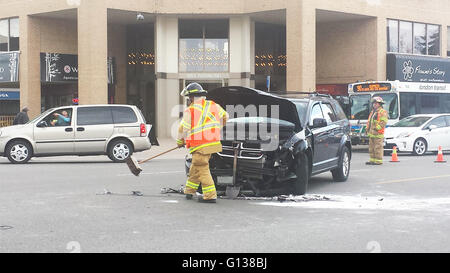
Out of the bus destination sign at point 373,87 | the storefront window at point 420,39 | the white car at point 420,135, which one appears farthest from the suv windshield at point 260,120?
the storefront window at point 420,39

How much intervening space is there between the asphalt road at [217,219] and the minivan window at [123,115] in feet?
17.7

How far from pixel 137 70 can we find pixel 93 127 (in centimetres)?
1773

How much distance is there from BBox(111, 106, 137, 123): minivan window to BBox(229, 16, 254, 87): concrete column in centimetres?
1422

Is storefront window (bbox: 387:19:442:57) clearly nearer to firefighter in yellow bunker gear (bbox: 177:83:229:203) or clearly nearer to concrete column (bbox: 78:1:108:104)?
concrete column (bbox: 78:1:108:104)

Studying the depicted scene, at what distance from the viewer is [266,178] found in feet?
32.4

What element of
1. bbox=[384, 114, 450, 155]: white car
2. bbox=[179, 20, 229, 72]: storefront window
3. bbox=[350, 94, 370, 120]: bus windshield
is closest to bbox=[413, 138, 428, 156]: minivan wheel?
bbox=[384, 114, 450, 155]: white car

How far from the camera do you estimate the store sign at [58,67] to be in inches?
1257

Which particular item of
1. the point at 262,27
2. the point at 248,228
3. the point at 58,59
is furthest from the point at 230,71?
the point at 248,228

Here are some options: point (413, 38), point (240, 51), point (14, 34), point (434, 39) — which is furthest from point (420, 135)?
point (14, 34)

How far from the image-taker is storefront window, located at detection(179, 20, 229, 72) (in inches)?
1257

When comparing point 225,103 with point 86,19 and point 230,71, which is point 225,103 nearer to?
point 86,19

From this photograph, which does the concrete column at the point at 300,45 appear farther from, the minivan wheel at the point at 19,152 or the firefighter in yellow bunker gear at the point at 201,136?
the firefighter in yellow bunker gear at the point at 201,136

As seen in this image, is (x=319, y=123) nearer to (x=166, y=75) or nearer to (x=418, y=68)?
(x=418, y=68)

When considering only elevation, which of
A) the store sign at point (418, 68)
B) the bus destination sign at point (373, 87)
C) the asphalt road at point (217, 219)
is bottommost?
the asphalt road at point (217, 219)
